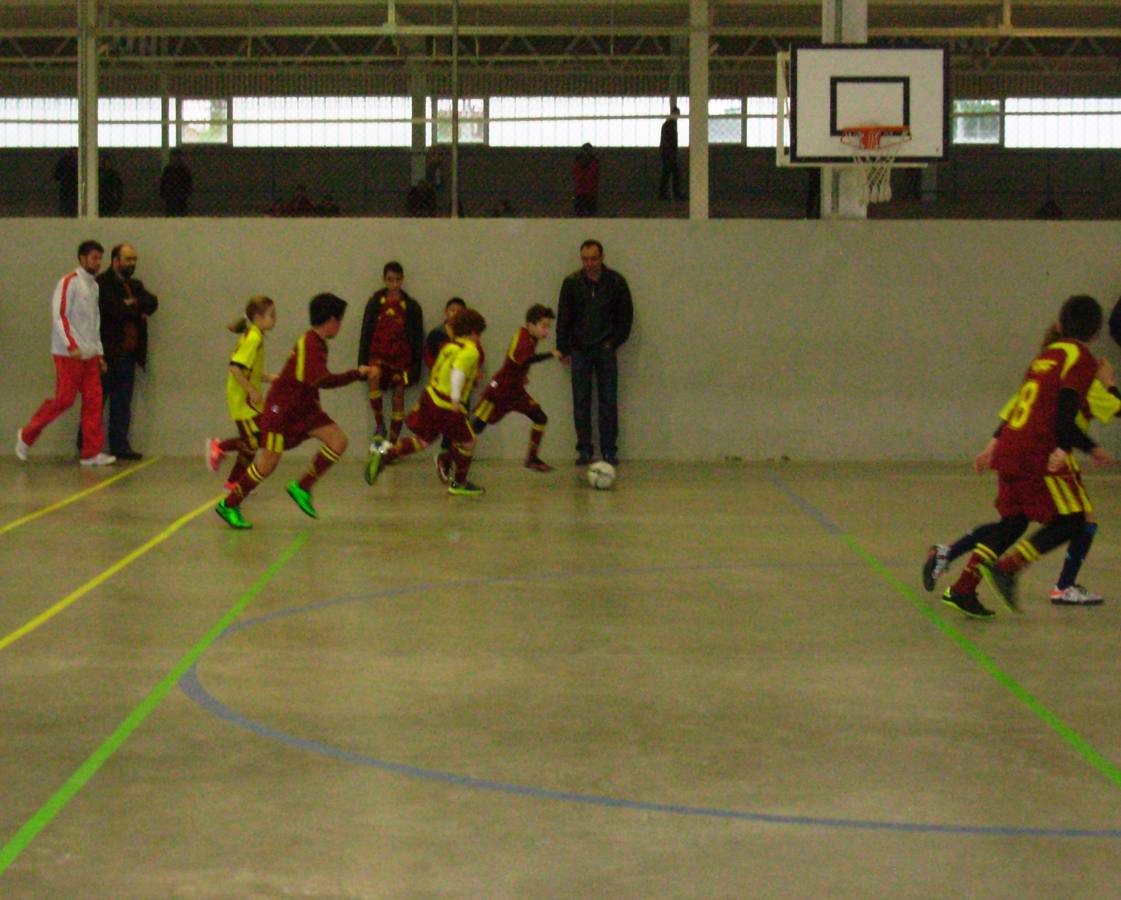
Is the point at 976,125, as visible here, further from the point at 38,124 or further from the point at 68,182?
the point at 38,124

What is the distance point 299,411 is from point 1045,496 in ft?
17.6

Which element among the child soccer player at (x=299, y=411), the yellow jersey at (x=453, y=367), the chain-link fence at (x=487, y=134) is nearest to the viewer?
the child soccer player at (x=299, y=411)

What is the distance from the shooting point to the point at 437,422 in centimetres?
1320

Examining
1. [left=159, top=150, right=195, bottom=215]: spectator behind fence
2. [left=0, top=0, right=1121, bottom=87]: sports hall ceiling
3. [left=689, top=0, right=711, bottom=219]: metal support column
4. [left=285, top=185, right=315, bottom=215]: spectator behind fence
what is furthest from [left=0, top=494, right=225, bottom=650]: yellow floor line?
[left=285, top=185, right=315, bottom=215]: spectator behind fence

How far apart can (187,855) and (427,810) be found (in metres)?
0.82

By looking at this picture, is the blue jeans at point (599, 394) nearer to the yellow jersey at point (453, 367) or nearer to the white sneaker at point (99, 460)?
the yellow jersey at point (453, 367)

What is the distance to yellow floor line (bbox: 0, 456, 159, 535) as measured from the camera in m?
11.9

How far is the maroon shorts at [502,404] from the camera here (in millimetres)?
14258

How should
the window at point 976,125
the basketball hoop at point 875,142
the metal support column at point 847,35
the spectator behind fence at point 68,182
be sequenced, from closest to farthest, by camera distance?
1. the basketball hoop at point 875,142
2. the metal support column at point 847,35
3. the spectator behind fence at point 68,182
4. the window at point 976,125

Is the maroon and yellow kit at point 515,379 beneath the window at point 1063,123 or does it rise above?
beneath

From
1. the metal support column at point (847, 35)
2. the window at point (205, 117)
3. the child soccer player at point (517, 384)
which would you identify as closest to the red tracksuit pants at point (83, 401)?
the child soccer player at point (517, 384)

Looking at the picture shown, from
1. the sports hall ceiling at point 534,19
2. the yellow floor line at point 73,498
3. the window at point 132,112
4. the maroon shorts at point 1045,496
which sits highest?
the window at point 132,112

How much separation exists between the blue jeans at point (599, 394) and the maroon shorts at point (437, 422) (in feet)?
10.5

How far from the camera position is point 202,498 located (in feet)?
44.3
